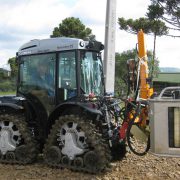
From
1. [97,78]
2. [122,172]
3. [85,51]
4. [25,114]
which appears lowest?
[122,172]

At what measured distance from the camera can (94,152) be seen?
6863 millimetres

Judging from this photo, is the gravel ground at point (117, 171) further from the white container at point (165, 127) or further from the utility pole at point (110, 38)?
the utility pole at point (110, 38)

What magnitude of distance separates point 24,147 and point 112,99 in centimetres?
183

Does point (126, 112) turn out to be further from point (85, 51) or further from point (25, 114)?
point (25, 114)

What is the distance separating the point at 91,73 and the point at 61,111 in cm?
88

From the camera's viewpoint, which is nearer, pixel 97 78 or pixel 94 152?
pixel 94 152

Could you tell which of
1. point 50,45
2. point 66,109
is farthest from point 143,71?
point 50,45

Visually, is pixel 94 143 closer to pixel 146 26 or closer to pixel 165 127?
pixel 165 127

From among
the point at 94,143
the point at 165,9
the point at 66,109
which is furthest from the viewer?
the point at 165,9

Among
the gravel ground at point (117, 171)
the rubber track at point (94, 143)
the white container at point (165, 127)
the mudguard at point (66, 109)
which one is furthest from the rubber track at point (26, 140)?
the white container at point (165, 127)

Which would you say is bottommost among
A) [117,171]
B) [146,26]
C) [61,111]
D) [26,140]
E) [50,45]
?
[117,171]

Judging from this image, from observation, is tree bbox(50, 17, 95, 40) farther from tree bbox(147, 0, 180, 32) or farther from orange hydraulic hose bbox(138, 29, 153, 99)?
orange hydraulic hose bbox(138, 29, 153, 99)

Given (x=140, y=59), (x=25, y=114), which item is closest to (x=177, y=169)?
(x=140, y=59)

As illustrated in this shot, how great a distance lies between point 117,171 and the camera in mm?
7090
